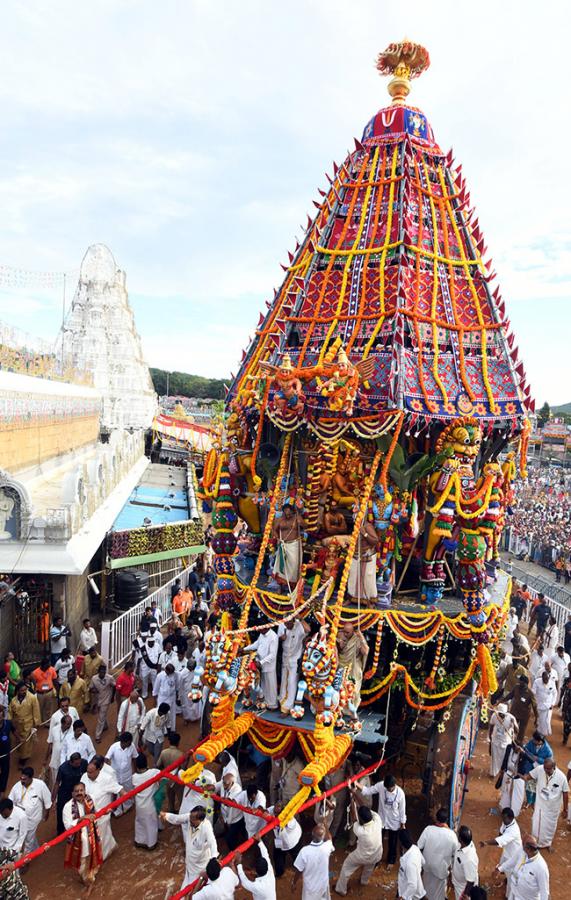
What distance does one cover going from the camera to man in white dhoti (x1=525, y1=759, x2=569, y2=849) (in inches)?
318

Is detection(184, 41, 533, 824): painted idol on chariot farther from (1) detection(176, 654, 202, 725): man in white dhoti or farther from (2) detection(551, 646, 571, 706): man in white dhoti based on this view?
(2) detection(551, 646, 571, 706): man in white dhoti

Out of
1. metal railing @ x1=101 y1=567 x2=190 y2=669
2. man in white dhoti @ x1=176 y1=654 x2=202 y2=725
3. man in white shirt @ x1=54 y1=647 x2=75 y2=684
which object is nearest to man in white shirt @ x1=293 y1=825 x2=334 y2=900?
man in white dhoti @ x1=176 y1=654 x2=202 y2=725

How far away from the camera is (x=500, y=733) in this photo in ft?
32.2

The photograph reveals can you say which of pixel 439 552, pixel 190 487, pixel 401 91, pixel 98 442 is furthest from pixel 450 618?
pixel 98 442

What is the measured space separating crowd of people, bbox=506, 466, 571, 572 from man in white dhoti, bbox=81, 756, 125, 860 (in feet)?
64.6

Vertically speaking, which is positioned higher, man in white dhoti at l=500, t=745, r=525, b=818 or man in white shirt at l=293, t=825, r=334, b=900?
man in white shirt at l=293, t=825, r=334, b=900

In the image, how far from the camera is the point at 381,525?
8.38m

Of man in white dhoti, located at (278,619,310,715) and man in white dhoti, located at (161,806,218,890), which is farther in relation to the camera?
man in white dhoti, located at (278,619,310,715)

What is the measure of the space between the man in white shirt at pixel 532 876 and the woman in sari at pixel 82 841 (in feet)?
15.1

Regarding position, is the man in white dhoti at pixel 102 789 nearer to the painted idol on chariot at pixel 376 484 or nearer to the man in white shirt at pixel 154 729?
the painted idol on chariot at pixel 376 484

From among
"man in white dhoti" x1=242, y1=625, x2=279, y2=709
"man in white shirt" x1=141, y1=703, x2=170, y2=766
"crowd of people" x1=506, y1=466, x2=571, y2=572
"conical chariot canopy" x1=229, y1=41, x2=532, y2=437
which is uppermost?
"conical chariot canopy" x1=229, y1=41, x2=532, y2=437

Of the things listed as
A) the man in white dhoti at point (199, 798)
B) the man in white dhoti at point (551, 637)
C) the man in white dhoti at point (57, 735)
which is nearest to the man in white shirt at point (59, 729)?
the man in white dhoti at point (57, 735)

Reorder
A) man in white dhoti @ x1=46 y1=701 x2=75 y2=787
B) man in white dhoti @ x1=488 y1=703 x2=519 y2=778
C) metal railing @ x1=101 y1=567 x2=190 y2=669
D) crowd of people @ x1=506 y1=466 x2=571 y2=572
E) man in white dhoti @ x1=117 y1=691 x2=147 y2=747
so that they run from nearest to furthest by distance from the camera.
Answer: man in white dhoti @ x1=46 y1=701 x2=75 y2=787 < man in white dhoti @ x1=117 y1=691 x2=147 y2=747 < man in white dhoti @ x1=488 y1=703 x2=519 y2=778 < metal railing @ x1=101 y1=567 x2=190 y2=669 < crowd of people @ x1=506 y1=466 x2=571 y2=572

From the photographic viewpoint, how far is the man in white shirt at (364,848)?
6938 mm
